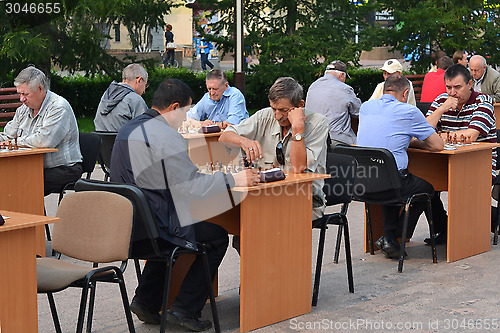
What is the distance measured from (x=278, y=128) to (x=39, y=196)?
7.58 feet

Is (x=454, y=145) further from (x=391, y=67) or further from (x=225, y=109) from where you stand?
(x=225, y=109)

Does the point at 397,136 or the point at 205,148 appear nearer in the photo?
the point at 397,136

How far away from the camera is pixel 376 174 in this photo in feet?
22.4

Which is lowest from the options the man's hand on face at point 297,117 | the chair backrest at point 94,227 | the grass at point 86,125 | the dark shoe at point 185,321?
the dark shoe at point 185,321

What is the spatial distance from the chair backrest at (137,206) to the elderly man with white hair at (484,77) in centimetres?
845

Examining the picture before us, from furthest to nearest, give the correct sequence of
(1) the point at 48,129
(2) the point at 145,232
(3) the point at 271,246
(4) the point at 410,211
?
(1) the point at 48,129 < (4) the point at 410,211 < (3) the point at 271,246 < (2) the point at 145,232

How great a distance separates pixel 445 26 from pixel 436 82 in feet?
20.4

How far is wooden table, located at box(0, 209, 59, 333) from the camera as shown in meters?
4.24

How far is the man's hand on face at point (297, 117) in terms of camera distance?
5.81 m

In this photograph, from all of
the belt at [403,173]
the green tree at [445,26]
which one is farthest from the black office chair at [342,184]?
the green tree at [445,26]

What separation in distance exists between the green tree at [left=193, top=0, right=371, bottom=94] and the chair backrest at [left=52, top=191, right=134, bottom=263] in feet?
45.1

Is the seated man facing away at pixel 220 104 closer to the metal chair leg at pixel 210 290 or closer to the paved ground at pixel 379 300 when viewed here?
the paved ground at pixel 379 300

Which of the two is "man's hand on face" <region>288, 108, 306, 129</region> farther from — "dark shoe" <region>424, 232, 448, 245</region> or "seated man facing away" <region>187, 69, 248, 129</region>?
"seated man facing away" <region>187, 69, 248, 129</region>

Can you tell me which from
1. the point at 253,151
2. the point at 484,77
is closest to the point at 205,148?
the point at 253,151
